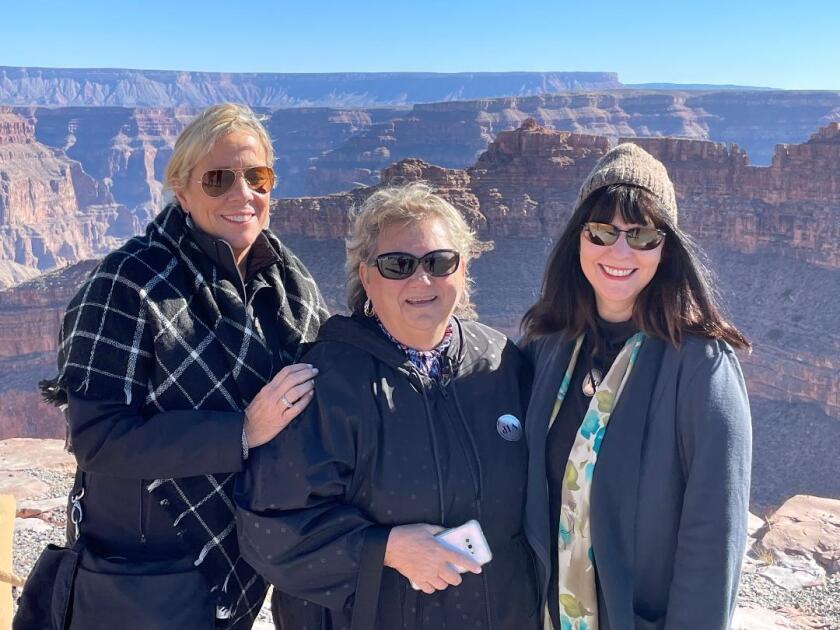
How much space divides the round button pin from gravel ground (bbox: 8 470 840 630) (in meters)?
4.88

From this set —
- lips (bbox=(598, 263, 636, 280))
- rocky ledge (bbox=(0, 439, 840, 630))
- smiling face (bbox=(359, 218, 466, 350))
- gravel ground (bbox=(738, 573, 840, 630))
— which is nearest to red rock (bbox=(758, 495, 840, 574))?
rocky ledge (bbox=(0, 439, 840, 630))

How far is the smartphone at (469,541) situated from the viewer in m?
2.99

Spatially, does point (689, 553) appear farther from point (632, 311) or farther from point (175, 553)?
point (175, 553)

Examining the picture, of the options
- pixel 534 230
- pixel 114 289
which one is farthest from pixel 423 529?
pixel 534 230

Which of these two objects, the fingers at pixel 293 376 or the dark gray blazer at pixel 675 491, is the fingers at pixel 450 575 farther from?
the fingers at pixel 293 376

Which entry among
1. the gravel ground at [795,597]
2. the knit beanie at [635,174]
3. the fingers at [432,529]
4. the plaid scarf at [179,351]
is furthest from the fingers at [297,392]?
the gravel ground at [795,597]

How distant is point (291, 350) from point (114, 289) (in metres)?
0.80

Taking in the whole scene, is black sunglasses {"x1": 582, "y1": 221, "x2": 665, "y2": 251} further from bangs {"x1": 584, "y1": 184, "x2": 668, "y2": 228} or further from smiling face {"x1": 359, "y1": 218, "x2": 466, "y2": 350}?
smiling face {"x1": 359, "y1": 218, "x2": 466, "y2": 350}

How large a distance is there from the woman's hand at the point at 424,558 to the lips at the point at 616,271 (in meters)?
1.16

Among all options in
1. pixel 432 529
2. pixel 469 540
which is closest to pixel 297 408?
pixel 432 529

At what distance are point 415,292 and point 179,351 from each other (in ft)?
3.23

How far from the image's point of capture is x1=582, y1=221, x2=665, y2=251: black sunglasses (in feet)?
9.98

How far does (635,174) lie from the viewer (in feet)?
9.88

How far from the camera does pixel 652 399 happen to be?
2.93 metres
